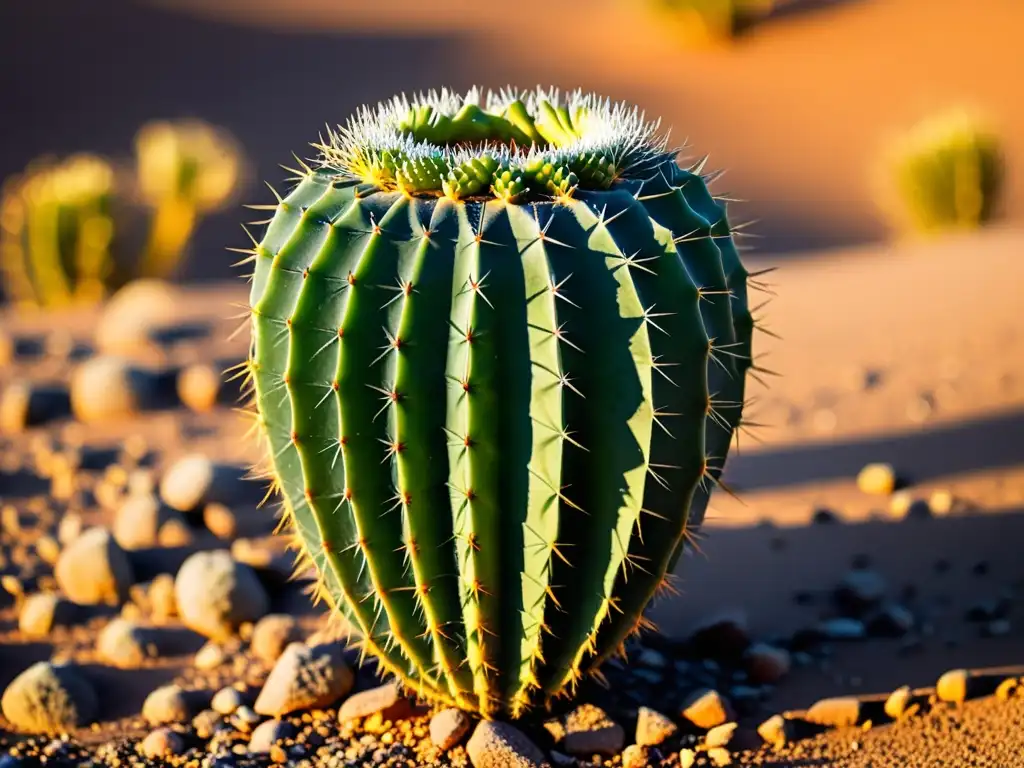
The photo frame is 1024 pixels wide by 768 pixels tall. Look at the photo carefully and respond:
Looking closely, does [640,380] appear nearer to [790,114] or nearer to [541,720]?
[541,720]

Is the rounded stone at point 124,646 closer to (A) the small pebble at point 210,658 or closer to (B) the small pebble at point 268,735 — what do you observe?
(A) the small pebble at point 210,658

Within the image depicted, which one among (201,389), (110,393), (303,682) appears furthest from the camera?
(201,389)

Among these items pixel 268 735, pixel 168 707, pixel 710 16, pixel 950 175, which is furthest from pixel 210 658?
pixel 710 16

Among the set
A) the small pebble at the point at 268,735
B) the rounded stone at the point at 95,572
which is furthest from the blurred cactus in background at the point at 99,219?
the small pebble at the point at 268,735

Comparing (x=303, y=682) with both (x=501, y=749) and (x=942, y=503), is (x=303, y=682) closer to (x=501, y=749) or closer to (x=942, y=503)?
(x=501, y=749)

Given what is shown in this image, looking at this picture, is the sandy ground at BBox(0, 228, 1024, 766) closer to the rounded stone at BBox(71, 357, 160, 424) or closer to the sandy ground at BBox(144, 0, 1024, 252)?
the rounded stone at BBox(71, 357, 160, 424)

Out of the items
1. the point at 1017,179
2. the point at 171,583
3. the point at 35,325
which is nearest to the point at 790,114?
the point at 1017,179
